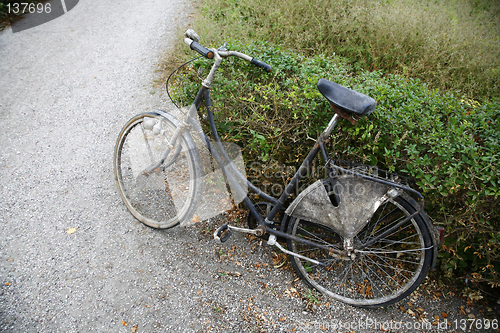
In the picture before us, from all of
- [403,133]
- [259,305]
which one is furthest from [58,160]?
[403,133]

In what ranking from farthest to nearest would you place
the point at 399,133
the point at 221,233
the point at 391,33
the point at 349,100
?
the point at 391,33 < the point at 221,233 < the point at 399,133 < the point at 349,100

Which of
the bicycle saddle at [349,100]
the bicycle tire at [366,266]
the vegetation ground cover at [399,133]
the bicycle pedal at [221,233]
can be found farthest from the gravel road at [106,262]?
the bicycle saddle at [349,100]

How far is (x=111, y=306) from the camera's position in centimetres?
256

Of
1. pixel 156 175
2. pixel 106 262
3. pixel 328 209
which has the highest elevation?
pixel 328 209

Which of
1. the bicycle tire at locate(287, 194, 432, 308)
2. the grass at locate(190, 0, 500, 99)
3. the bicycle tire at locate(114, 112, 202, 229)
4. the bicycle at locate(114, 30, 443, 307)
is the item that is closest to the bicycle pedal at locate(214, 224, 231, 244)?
the bicycle at locate(114, 30, 443, 307)

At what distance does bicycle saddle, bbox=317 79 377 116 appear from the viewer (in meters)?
1.98

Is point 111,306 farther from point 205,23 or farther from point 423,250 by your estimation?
point 205,23

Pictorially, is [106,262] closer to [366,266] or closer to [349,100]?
[366,266]

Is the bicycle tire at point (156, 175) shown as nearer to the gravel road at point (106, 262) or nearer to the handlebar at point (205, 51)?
the gravel road at point (106, 262)

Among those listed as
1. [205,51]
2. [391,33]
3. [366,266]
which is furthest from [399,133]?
[391,33]

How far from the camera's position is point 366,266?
9.18ft

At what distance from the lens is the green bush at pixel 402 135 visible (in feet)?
7.47

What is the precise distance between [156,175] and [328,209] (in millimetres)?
1969

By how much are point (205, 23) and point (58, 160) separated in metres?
3.60
